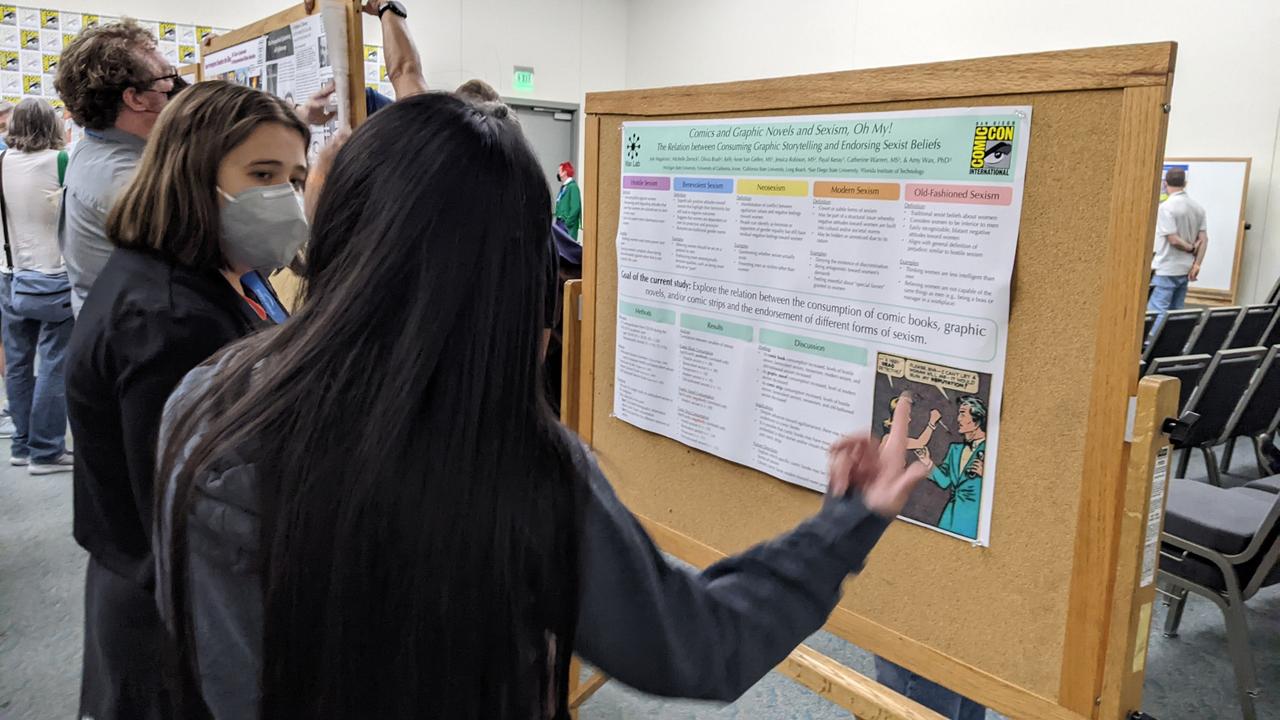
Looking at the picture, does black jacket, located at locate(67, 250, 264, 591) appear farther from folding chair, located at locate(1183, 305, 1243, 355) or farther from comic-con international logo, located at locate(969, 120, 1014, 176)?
folding chair, located at locate(1183, 305, 1243, 355)

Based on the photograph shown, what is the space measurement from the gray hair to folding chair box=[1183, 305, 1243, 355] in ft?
16.8

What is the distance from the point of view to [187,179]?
120 cm

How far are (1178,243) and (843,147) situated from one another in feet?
19.2

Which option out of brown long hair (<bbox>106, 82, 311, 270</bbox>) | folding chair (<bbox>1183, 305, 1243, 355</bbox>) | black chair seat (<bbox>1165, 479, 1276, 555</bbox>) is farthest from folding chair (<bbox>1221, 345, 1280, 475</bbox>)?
brown long hair (<bbox>106, 82, 311, 270</bbox>)

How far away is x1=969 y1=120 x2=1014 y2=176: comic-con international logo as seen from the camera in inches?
37.9

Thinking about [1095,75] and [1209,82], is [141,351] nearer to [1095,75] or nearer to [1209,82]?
[1095,75]

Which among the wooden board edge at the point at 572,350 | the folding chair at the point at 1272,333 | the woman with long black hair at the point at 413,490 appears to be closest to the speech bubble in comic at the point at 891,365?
the woman with long black hair at the point at 413,490

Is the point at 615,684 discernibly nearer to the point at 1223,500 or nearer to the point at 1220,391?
the point at 1223,500

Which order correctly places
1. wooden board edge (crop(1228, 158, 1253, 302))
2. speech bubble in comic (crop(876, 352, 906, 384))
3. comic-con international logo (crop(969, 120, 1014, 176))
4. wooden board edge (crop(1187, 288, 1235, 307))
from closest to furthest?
comic-con international logo (crop(969, 120, 1014, 176))
speech bubble in comic (crop(876, 352, 906, 384))
wooden board edge (crop(1228, 158, 1253, 302))
wooden board edge (crop(1187, 288, 1235, 307))

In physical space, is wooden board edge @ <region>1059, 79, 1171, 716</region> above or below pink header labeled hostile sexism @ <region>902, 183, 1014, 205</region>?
below

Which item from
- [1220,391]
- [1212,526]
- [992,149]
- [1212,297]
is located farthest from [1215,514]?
[1212,297]

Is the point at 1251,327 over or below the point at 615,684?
over

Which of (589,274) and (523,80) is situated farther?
(523,80)

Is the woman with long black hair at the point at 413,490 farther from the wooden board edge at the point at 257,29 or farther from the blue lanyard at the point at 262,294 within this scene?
the wooden board edge at the point at 257,29
